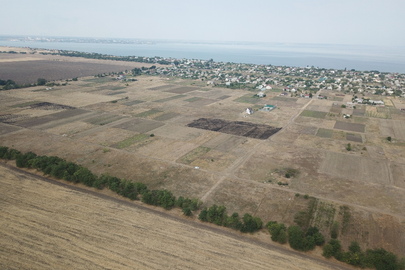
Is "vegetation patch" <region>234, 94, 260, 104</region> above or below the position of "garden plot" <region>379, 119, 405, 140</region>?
above

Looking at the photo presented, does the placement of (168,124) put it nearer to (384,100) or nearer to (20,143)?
(20,143)

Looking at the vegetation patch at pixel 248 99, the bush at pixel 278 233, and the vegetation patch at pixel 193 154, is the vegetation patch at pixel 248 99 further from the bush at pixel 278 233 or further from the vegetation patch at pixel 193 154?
the bush at pixel 278 233

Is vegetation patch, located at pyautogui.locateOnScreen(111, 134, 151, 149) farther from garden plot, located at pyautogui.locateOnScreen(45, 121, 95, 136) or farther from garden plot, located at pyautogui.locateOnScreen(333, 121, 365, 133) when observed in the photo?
garden plot, located at pyautogui.locateOnScreen(333, 121, 365, 133)

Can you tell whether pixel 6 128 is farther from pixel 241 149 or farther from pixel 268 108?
pixel 268 108

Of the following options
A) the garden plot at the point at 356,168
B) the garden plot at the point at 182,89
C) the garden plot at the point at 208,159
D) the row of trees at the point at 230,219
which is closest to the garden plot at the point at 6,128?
the garden plot at the point at 208,159

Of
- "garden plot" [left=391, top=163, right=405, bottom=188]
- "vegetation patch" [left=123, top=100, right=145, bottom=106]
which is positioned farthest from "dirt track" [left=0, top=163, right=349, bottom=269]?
"vegetation patch" [left=123, top=100, right=145, bottom=106]

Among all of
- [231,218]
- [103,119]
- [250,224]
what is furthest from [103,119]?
[250,224]
